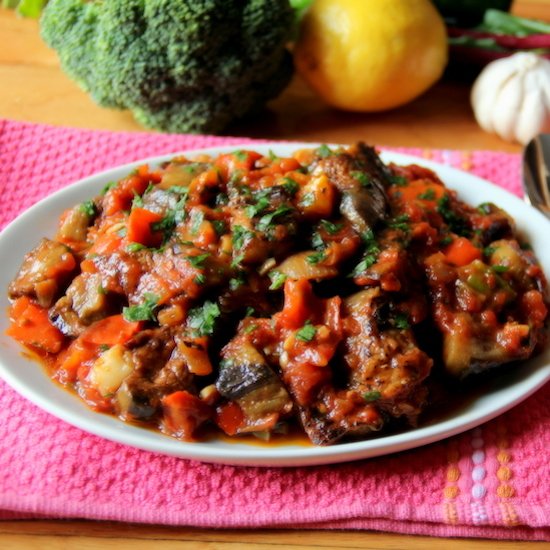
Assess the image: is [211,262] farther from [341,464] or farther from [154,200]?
[341,464]

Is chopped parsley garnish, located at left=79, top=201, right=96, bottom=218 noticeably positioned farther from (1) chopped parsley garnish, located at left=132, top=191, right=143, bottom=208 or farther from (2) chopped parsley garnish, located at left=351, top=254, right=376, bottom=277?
(2) chopped parsley garnish, located at left=351, top=254, right=376, bottom=277

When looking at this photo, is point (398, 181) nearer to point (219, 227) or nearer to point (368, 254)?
point (368, 254)

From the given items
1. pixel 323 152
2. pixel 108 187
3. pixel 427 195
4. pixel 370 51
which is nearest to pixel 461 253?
pixel 427 195

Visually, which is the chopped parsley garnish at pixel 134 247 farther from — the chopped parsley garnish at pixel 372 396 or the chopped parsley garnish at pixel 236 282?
the chopped parsley garnish at pixel 372 396

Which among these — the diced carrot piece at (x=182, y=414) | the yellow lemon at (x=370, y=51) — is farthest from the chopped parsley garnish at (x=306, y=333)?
the yellow lemon at (x=370, y=51)

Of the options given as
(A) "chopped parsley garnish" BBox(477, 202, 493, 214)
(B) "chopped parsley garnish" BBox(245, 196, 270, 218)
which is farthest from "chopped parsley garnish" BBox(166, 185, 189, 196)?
(A) "chopped parsley garnish" BBox(477, 202, 493, 214)

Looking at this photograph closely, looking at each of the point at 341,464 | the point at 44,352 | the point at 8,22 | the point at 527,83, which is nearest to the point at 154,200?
the point at 44,352
